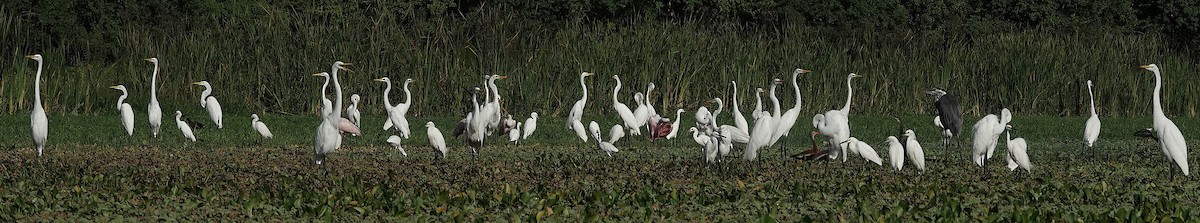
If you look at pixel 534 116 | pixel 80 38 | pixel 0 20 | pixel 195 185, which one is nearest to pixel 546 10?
pixel 80 38

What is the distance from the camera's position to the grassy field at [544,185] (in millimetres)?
8641

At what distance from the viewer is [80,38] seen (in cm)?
2695

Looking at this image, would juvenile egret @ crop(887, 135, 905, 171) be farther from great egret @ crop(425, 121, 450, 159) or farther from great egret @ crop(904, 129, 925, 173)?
great egret @ crop(425, 121, 450, 159)

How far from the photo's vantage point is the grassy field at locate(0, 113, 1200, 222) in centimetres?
864

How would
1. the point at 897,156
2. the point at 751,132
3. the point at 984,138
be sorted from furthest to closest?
the point at 751,132 → the point at 984,138 → the point at 897,156

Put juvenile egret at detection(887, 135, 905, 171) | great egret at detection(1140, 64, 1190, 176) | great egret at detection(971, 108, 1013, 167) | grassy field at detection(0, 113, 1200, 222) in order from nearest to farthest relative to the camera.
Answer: grassy field at detection(0, 113, 1200, 222) < great egret at detection(1140, 64, 1190, 176) < juvenile egret at detection(887, 135, 905, 171) < great egret at detection(971, 108, 1013, 167)

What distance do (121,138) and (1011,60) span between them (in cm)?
1231

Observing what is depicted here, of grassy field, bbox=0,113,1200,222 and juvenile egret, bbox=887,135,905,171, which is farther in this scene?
juvenile egret, bbox=887,135,905,171

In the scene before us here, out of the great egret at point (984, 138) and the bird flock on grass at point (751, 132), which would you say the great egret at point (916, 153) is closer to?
the bird flock on grass at point (751, 132)

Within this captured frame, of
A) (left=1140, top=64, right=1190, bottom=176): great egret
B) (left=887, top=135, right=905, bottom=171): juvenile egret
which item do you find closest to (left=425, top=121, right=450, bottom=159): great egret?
(left=887, top=135, right=905, bottom=171): juvenile egret

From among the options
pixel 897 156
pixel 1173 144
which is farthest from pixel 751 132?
pixel 1173 144

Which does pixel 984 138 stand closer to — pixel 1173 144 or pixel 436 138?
pixel 1173 144

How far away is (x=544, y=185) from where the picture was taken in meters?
10.5

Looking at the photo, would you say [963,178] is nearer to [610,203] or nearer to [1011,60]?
[610,203]
